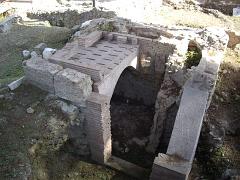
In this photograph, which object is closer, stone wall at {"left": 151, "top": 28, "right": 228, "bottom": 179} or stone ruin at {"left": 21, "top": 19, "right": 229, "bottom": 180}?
stone wall at {"left": 151, "top": 28, "right": 228, "bottom": 179}

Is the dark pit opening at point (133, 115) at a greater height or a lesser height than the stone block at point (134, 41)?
lesser

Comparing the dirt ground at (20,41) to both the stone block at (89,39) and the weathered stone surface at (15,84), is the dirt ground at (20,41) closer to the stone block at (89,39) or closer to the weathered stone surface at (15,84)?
the stone block at (89,39)

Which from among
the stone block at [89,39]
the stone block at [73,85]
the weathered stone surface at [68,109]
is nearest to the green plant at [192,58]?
the stone block at [89,39]

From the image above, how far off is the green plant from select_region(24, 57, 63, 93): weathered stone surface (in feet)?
12.3

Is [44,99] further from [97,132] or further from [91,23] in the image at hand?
[91,23]

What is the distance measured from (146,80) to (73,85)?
377 centimetres

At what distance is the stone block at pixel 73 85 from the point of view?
24.7ft

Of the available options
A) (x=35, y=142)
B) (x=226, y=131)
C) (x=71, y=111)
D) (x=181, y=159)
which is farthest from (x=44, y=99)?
(x=226, y=131)

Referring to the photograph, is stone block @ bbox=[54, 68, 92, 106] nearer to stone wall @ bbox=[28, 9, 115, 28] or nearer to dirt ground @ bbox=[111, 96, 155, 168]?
dirt ground @ bbox=[111, 96, 155, 168]

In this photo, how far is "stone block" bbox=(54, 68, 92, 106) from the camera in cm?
752

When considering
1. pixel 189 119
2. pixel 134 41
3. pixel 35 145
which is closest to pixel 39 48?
pixel 134 41

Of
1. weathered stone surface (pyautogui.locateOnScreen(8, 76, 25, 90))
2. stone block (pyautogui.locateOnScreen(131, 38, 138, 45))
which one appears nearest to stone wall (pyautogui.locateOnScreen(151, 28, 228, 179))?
stone block (pyautogui.locateOnScreen(131, 38, 138, 45))

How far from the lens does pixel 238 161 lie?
7758 mm

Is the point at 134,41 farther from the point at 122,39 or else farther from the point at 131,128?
the point at 131,128
